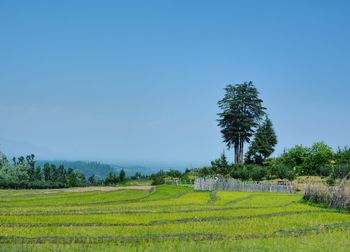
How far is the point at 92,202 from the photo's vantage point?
32.7 m

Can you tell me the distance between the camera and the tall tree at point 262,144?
67.3m

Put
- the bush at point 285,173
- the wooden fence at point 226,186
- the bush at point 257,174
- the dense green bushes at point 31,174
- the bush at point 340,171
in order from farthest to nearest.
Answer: the dense green bushes at point 31,174, the bush at point 257,174, the bush at point 285,173, the bush at point 340,171, the wooden fence at point 226,186

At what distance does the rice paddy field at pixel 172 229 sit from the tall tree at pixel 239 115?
3774 cm

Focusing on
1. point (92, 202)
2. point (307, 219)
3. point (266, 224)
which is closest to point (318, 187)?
point (307, 219)

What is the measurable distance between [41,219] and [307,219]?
12.9 m

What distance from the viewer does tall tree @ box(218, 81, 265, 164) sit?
230 feet

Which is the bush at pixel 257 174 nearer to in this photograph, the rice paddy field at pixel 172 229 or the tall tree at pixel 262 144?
the tall tree at pixel 262 144

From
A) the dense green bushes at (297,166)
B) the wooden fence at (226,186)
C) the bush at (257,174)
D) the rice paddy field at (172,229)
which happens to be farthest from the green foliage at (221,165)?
the rice paddy field at (172,229)

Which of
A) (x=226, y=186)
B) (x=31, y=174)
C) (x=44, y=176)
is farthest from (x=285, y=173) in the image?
(x=31, y=174)

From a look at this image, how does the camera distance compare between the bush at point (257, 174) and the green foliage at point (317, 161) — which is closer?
the bush at point (257, 174)

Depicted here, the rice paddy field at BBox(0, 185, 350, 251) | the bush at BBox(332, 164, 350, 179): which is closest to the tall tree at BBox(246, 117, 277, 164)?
the bush at BBox(332, 164, 350, 179)

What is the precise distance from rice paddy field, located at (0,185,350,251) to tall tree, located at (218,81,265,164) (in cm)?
3774

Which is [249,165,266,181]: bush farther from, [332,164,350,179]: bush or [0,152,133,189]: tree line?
[0,152,133,189]: tree line

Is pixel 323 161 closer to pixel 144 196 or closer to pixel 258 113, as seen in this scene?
pixel 258 113
